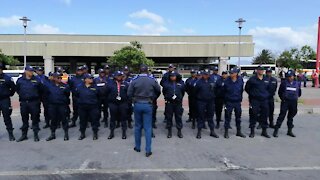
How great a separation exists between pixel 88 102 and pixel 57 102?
753mm

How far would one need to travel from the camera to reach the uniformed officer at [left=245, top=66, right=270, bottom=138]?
752 cm

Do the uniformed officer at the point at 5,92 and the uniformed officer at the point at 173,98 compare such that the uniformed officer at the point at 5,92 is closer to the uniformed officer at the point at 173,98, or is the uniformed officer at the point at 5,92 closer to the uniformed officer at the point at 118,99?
the uniformed officer at the point at 118,99

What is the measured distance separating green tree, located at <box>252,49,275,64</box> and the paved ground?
83.7 m

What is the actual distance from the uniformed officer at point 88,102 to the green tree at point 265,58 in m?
84.2

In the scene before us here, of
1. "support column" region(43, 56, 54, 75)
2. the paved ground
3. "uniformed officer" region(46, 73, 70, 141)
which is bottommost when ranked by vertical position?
the paved ground

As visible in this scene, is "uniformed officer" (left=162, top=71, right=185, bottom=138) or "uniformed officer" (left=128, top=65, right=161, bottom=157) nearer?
"uniformed officer" (left=128, top=65, right=161, bottom=157)

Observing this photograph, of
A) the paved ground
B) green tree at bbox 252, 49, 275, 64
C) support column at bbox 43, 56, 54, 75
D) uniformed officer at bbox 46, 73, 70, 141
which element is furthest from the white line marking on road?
green tree at bbox 252, 49, 275, 64

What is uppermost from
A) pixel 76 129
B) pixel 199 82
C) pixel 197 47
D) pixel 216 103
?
pixel 197 47

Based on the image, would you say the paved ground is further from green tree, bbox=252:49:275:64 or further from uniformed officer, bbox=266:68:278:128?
green tree, bbox=252:49:275:64

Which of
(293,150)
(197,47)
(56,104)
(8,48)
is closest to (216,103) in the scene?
(293,150)

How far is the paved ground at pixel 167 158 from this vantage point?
4.83 metres

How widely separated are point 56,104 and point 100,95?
1.04m

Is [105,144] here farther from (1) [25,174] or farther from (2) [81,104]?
(1) [25,174]

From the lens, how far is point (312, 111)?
1184 centimetres
